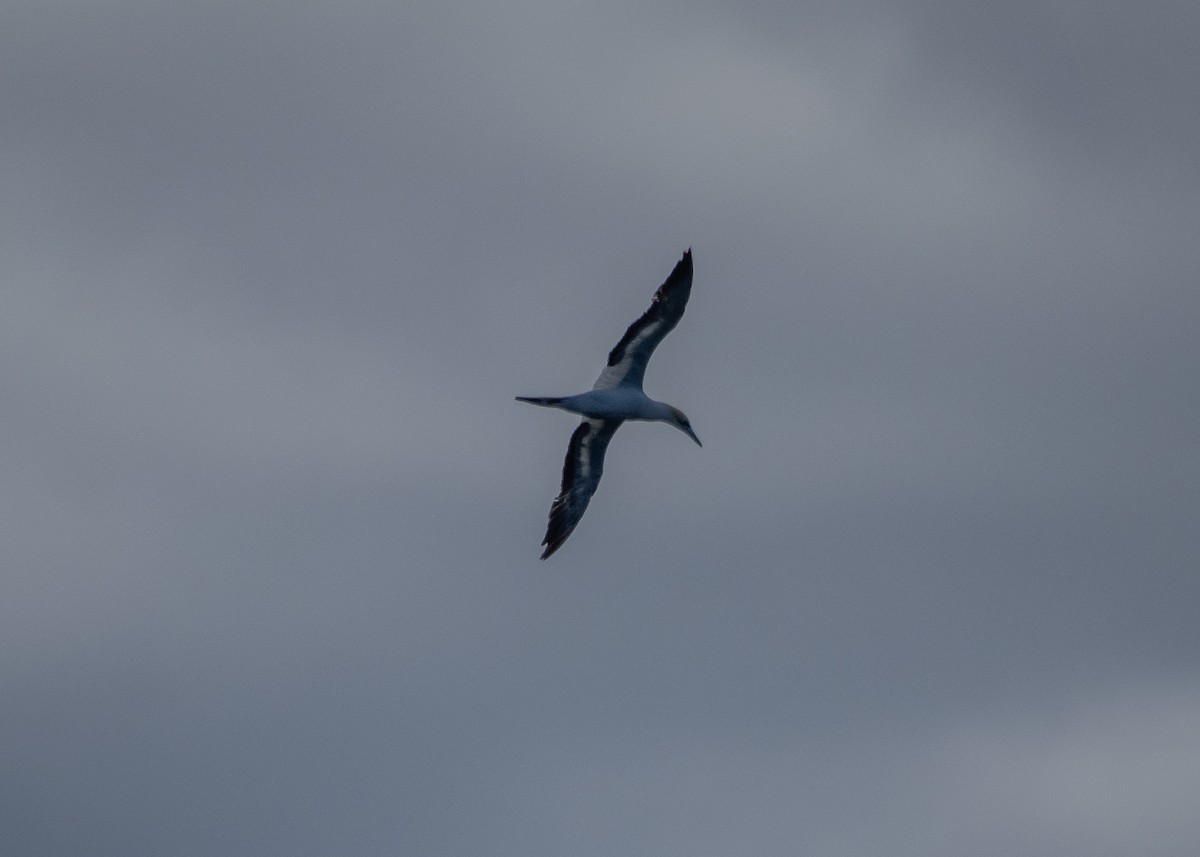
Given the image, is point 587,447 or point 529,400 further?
point 587,447

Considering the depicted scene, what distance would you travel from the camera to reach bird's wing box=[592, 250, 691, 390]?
43.1 meters

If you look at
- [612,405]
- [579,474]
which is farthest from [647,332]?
[579,474]

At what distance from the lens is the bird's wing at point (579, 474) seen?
44.4 meters

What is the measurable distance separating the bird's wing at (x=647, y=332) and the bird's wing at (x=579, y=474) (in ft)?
3.64

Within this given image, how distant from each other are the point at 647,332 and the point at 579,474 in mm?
3732

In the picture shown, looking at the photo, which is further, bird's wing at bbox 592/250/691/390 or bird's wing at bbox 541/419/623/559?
bird's wing at bbox 541/419/623/559

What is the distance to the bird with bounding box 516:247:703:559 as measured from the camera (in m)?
43.0

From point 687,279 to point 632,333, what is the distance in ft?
5.60

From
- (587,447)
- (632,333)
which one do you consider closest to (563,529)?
(587,447)

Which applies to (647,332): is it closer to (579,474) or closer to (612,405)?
(612,405)

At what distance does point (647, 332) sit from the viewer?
43406 mm

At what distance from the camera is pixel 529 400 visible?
41.8 metres

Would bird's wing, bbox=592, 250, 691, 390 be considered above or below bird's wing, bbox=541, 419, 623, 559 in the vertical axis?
above

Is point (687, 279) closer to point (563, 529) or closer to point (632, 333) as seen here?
point (632, 333)
